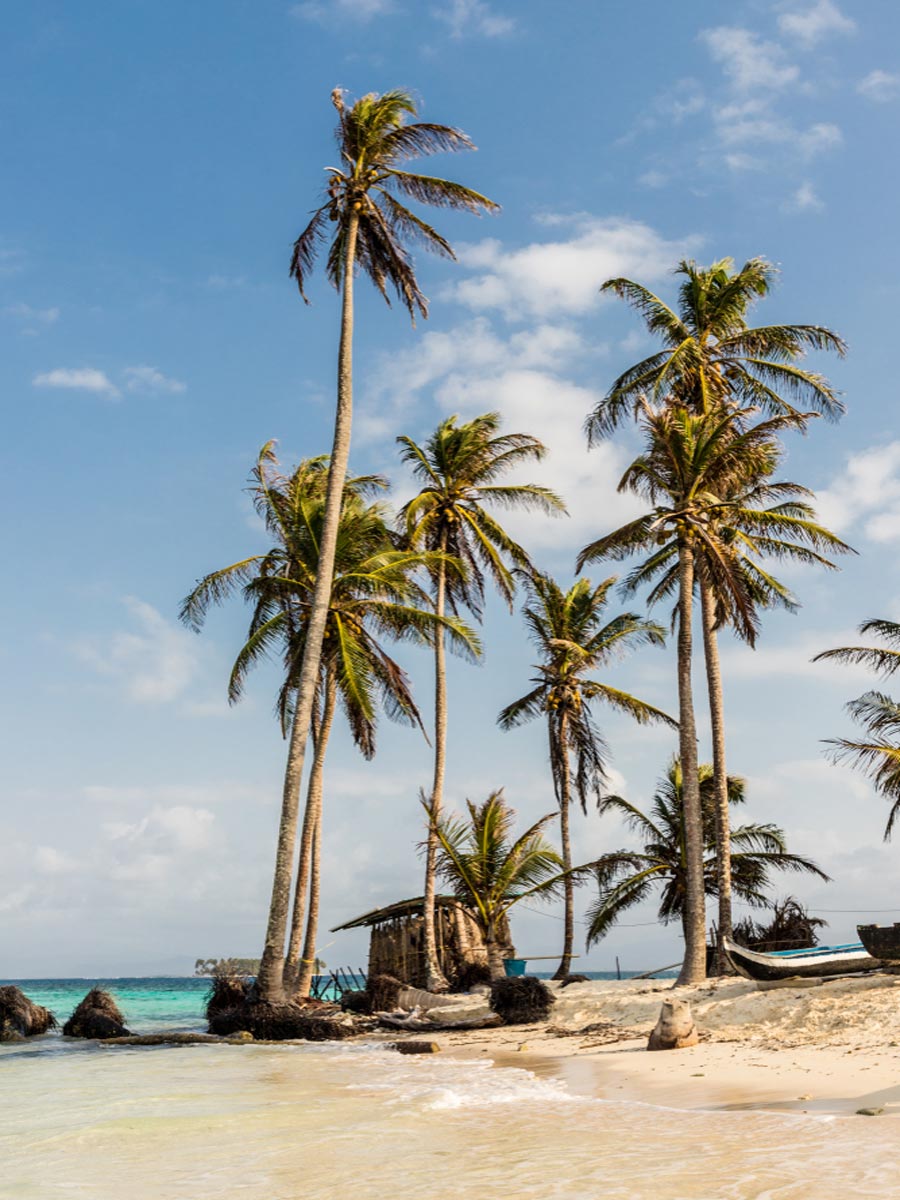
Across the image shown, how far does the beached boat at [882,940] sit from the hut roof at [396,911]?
12.4 m

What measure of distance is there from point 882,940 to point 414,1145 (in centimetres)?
992

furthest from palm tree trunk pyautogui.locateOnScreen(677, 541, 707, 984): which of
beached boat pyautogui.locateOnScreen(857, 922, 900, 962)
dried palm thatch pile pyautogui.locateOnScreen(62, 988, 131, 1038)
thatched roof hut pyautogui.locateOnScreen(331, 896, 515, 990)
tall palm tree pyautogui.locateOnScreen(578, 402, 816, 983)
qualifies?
dried palm thatch pile pyautogui.locateOnScreen(62, 988, 131, 1038)

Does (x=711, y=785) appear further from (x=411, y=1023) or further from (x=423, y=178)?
(x=423, y=178)

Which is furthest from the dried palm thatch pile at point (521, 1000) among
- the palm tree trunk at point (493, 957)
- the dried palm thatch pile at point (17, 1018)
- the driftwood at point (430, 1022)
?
the dried palm thatch pile at point (17, 1018)

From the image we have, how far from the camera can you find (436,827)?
2383cm

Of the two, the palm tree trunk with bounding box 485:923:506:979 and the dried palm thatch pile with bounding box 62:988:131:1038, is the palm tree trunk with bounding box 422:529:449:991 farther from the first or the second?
the dried palm thatch pile with bounding box 62:988:131:1038

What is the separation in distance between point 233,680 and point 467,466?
878cm

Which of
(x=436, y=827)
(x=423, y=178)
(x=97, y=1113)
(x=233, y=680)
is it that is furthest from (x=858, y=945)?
(x=423, y=178)

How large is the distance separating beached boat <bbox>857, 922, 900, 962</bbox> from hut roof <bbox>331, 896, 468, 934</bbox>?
1240cm

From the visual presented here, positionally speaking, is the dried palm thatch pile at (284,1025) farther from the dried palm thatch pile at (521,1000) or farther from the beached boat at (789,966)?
the beached boat at (789,966)

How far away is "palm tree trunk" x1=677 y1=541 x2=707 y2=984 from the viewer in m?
18.0

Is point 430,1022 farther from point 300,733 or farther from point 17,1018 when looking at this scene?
point 17,1018

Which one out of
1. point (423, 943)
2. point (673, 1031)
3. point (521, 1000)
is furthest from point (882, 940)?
point (423, 943)

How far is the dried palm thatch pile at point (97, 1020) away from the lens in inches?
901
